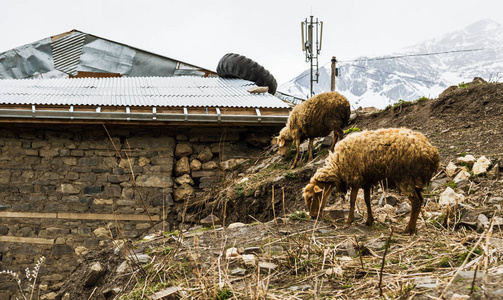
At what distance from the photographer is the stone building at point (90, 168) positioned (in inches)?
326

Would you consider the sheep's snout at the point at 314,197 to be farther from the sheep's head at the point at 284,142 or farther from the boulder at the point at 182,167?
the boulder at the point at 182,167

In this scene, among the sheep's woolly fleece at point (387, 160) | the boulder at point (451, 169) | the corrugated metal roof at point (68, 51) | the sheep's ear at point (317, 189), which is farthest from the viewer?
the corrugated metal roof at point (68, 51)

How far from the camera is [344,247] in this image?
14.2ft

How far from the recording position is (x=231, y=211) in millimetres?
7762

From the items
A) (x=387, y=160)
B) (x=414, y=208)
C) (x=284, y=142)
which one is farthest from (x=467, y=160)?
(x=284, y=142)

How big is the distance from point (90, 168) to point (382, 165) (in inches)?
219

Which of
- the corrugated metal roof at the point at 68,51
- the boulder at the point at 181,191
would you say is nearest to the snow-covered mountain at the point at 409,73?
the corrugated metal roof at the point at 68,51

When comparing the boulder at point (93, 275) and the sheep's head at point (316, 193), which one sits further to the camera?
the sheep's head at point (316, 193)

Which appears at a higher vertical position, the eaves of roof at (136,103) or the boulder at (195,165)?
the eaves of roof at (136,103)

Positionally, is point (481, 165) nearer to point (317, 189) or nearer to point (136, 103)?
point (317, 189)

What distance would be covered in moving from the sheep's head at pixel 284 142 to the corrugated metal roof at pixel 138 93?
96 centimetres

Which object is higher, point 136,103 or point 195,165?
point 136,103

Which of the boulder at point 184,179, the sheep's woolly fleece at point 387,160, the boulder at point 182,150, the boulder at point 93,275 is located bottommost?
the boulder at point 93,275

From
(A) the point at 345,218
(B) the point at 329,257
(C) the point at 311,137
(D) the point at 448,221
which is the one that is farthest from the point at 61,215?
(D) the point at 448,221
